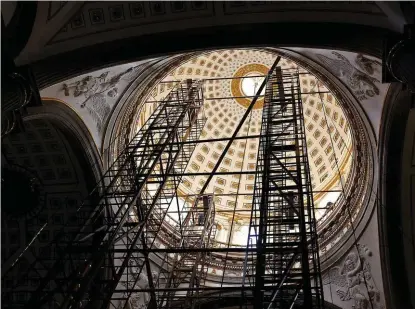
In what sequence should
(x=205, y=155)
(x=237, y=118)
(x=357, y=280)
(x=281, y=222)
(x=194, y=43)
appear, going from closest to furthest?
(x=281, y=222) → (x=194, y=43) → (x=357, y=280) → (x=205, y=155) → (x=237, y=118)

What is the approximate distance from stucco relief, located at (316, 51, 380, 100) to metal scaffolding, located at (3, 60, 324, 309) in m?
1.11

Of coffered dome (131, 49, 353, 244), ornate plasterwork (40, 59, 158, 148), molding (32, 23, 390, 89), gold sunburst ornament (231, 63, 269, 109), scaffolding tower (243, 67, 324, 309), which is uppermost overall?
gold sunburst ornament (231, 63, 269, 109)

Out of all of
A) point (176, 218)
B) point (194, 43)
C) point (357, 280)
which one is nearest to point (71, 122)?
point (194, 43)

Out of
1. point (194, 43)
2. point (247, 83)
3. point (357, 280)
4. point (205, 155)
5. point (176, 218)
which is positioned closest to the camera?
point (194, 43)

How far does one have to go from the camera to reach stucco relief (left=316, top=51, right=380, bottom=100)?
1232 centimetres

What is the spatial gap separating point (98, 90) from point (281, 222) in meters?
6.18

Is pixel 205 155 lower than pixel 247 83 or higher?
lower

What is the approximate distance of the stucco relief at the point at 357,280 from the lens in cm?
1551

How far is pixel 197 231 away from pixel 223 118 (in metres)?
6.14

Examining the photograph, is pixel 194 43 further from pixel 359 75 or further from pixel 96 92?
pixel 359 75

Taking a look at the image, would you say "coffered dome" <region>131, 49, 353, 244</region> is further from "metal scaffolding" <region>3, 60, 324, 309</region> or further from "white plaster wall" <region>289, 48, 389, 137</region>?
"white plaster wall" <region>289, 48, 389, 137</region>

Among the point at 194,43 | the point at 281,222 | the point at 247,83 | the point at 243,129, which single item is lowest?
the point at 281,222

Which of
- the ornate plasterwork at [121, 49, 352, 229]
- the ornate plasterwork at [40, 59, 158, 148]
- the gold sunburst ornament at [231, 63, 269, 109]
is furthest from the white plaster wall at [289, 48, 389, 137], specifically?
the gold sunburst ornament at [231, 63, 269, 109]

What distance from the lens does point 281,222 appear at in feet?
33.2
